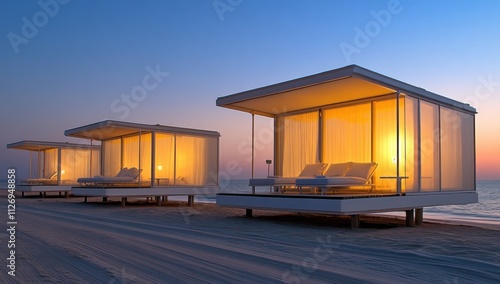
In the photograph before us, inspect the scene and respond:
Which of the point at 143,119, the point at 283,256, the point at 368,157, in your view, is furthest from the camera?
the point at 143,119

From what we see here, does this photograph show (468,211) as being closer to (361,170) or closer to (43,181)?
(361,170)

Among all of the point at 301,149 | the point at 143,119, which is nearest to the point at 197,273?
the point at 301,149

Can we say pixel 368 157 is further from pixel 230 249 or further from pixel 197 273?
pixel 197 273

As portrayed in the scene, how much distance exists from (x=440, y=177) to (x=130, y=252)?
25.7ft

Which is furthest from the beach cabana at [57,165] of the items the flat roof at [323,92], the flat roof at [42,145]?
the flat roof at [323,92]

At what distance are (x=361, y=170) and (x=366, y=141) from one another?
1.39 m

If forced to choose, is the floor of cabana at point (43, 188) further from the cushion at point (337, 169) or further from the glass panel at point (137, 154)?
the cushion at point (337, 169)

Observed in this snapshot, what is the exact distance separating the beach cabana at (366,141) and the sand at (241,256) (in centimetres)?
134

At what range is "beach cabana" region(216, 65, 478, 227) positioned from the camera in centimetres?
944

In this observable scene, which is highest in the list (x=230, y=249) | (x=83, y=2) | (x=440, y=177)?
(x=83, y=2)

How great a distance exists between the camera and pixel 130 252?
19.0ft

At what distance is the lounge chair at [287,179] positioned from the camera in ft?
37.0

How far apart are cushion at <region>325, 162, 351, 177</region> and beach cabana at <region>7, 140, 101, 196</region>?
13603 mm

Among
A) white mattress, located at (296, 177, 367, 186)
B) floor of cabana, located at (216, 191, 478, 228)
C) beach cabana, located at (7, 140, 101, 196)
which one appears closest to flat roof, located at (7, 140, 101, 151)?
beach cabana, located at (7, 140, 101, 196)
